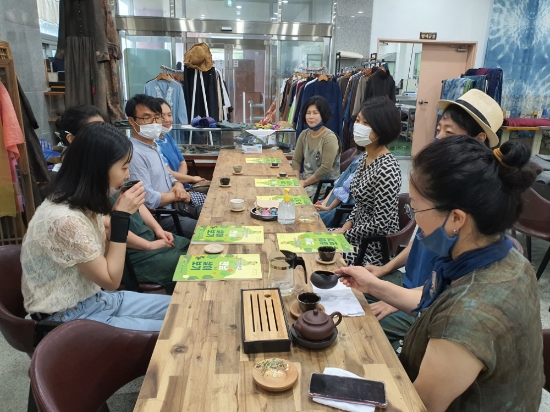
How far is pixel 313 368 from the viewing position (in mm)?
1140

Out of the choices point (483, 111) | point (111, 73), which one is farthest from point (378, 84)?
point (483, 111)

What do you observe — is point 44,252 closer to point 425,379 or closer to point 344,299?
point 344,299

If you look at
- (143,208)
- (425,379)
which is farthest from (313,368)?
(143,208)

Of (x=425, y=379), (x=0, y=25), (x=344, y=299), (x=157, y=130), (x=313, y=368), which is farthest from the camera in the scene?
(x=0, y=25)

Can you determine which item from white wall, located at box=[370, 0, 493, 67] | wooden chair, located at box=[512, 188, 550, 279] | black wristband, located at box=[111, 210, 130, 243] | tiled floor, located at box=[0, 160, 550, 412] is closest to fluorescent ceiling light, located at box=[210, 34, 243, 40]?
white wall, located at box=[370, 0, 493, 67]

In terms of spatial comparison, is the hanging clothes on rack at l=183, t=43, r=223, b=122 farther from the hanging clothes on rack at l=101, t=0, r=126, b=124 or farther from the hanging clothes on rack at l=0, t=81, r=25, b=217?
the hanging clothes on rack at l=0, t=81, r=25, b=217

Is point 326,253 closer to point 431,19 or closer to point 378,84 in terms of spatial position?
point 378,84

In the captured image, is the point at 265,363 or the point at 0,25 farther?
the point at 0,25

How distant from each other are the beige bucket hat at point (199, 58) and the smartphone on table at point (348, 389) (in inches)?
216

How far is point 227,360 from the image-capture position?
116 centimetres

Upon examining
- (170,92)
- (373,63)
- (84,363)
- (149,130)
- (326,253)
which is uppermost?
(373,63)

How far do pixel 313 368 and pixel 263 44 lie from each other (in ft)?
23.1

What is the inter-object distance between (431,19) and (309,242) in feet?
23.6

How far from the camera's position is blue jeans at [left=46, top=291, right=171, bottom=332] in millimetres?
1666
